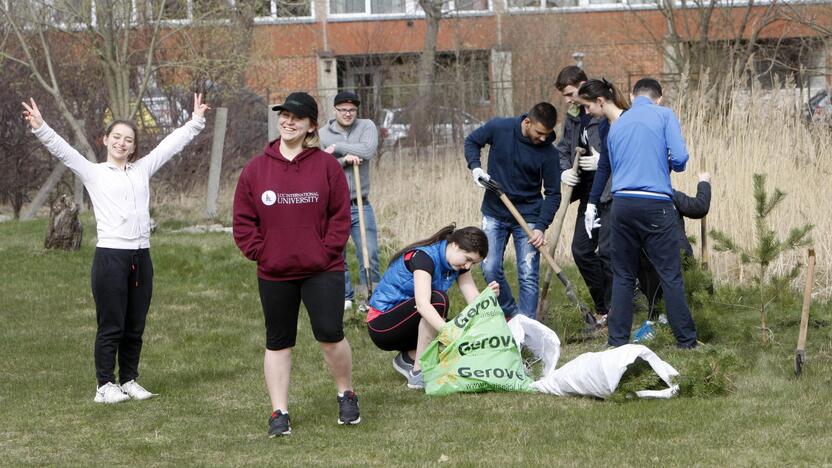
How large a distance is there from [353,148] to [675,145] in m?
3.27

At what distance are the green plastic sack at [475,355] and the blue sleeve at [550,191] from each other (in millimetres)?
1563

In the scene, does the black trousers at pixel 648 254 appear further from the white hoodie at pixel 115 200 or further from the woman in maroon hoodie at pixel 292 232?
the white hoodie at pixel 115 200

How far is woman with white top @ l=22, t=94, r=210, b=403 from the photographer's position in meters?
6.76

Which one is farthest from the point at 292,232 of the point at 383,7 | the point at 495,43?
the point at 383,7

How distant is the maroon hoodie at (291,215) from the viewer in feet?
18.8

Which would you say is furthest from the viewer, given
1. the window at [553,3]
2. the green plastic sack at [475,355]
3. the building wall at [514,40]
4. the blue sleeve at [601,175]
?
the window at [553,3]

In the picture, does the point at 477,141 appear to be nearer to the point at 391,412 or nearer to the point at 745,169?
the point at 391,412

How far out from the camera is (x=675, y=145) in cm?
705

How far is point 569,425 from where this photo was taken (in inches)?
232

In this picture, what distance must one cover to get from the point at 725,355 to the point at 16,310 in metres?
6.42

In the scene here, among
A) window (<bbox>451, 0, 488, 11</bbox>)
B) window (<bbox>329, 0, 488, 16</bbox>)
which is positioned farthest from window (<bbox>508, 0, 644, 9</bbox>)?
window (<bbox>329, 0, 488, 16</bbox>)

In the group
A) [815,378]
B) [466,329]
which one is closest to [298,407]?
[466,329]

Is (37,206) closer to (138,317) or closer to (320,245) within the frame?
(138,317)

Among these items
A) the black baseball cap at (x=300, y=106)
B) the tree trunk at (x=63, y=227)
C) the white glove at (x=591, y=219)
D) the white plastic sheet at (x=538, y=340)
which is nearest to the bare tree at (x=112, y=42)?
the tree trunk at (x=63, y=227)
